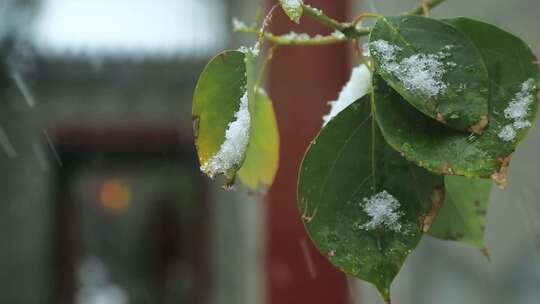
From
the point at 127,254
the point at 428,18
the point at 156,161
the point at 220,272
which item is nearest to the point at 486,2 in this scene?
the point at 428,18

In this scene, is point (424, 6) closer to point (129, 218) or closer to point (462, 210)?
point (462, 210)

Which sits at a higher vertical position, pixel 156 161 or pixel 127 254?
pixel 156 161

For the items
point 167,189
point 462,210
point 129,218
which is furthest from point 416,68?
point 129,218

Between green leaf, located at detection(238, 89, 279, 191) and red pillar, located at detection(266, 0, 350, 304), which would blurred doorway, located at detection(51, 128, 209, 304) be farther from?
green leaf, located at detection(238, 89, 279, 191)

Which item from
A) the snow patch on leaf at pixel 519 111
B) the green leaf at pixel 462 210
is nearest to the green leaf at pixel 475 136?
the snow patch on leaf at pixel 519 111

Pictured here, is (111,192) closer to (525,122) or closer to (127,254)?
(127,254)

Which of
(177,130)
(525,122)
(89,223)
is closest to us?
(525,122)
